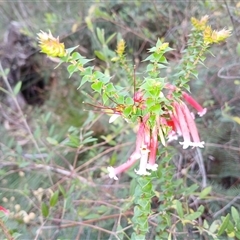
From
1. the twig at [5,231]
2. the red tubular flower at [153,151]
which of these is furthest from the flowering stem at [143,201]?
the twig at [5,231]

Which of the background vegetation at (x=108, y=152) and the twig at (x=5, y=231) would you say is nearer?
the twig at (x=5, y=231)

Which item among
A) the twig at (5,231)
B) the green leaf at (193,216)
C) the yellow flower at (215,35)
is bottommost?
the green leaf at (193,216)

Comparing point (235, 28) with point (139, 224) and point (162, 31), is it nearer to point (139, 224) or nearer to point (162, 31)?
point (162, 31)

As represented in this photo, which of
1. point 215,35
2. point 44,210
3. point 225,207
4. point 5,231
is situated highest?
point 215,35

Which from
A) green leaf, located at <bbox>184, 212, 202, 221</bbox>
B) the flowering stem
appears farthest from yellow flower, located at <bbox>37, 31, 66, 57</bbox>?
green leaf, located at <bbox>184, 212, 202, 221</bbox>

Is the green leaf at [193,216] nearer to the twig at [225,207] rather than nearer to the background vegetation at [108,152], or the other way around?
the background vegetation at [108,152]

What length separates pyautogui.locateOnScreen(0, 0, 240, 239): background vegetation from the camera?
1.09 m

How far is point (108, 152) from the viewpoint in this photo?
4.96 feet

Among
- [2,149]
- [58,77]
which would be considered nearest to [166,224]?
[2,149]

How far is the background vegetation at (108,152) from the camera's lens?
1089 mm

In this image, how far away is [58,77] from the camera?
222 centimetres

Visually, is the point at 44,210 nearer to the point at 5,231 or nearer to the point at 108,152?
the point at 5,231

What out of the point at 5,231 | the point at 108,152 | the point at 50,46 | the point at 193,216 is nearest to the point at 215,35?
the point at 50,46

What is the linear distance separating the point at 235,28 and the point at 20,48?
4.46 feet
